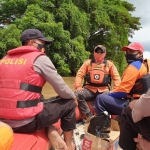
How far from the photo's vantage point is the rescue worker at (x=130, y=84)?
9.68 ft

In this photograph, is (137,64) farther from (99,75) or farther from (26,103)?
(26,103)

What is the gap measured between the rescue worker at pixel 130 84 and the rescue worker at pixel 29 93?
1.01m

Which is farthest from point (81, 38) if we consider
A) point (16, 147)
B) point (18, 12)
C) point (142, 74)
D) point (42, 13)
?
point (16, 147)

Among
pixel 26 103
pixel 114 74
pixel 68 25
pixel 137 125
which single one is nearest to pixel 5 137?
pixel 26 103

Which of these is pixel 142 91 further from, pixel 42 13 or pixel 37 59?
pixel 42 13

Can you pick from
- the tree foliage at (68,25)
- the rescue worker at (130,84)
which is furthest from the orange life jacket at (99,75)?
the tree foliage at (68,25)

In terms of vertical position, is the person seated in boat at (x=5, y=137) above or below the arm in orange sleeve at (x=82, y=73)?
above

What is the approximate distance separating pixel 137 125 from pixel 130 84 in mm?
1353

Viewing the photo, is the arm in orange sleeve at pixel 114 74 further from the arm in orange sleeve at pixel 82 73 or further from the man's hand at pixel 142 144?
the man's hand at pixel 142 144

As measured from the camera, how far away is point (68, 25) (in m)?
15.8

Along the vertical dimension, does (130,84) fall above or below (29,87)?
below

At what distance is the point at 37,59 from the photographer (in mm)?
2133

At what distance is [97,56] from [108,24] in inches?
601

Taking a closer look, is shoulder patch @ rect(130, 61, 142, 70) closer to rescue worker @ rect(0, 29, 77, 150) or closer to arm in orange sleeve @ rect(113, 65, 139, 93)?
arm in orange sleeve @ rect(113, 65, 139, 93)
